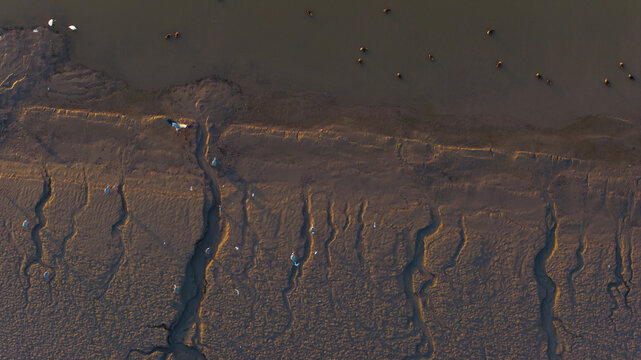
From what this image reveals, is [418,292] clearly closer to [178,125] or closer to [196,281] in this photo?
[196,281]

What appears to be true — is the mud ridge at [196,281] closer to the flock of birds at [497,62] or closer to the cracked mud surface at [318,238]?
the cracked mud surface at [318,238]

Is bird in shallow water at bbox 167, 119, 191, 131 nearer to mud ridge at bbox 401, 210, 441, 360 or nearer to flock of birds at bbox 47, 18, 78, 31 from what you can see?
flock of birds at bbox 47, 18, 78, 31

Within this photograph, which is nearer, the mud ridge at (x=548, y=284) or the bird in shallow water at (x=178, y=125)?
the mud ridge at (x=548, y=284)

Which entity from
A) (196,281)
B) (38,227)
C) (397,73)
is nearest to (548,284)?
(397,73)

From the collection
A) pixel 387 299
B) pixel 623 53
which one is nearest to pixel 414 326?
pixel 387 299

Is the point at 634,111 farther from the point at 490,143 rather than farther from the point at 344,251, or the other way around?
the point at 344,251

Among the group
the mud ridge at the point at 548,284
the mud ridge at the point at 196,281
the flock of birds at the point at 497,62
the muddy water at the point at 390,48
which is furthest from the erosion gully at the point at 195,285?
the mud ridge at the point at 548,284

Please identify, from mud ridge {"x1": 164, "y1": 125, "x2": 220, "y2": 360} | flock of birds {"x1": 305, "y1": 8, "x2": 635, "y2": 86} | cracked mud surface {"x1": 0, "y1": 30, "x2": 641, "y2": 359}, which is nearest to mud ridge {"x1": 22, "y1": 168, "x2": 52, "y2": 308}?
cracked mud surface {"x1": 0, "y1": 30, "x2": 641, "y2": 359}

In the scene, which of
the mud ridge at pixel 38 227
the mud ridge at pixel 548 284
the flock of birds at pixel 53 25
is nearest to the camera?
the mud ridge at pixel 548 284
